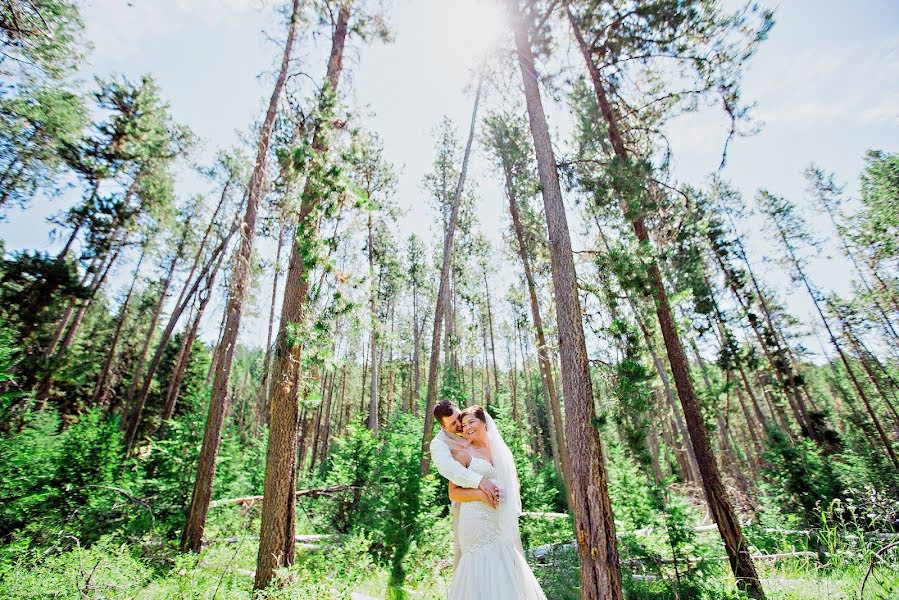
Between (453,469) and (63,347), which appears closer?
(453,469)

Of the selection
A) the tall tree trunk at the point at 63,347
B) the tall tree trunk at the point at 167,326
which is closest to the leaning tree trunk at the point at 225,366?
the tall tree trunk at the point at 167,326

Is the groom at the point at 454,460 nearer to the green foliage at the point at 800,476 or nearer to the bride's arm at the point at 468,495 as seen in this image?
the bride's arm at the point at 468,495

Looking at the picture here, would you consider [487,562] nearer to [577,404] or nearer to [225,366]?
[577,404]

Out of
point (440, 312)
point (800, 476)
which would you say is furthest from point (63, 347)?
point (800, 476)

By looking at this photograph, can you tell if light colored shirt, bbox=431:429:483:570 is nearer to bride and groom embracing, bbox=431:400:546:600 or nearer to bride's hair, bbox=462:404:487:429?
bride and groom embracing, bbox=431:400:546:600

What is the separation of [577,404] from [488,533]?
1.75 meters

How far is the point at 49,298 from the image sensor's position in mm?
10297

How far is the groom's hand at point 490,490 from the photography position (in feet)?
10.9

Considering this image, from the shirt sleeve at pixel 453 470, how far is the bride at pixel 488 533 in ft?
0.38

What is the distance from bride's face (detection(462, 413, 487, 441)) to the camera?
12.4ft

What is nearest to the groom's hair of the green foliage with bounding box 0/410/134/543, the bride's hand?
the bride's hand

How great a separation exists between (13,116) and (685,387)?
17.2 metres

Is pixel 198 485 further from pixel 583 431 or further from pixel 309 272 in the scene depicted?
pixel 583 431

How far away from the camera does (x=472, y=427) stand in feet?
12.4
